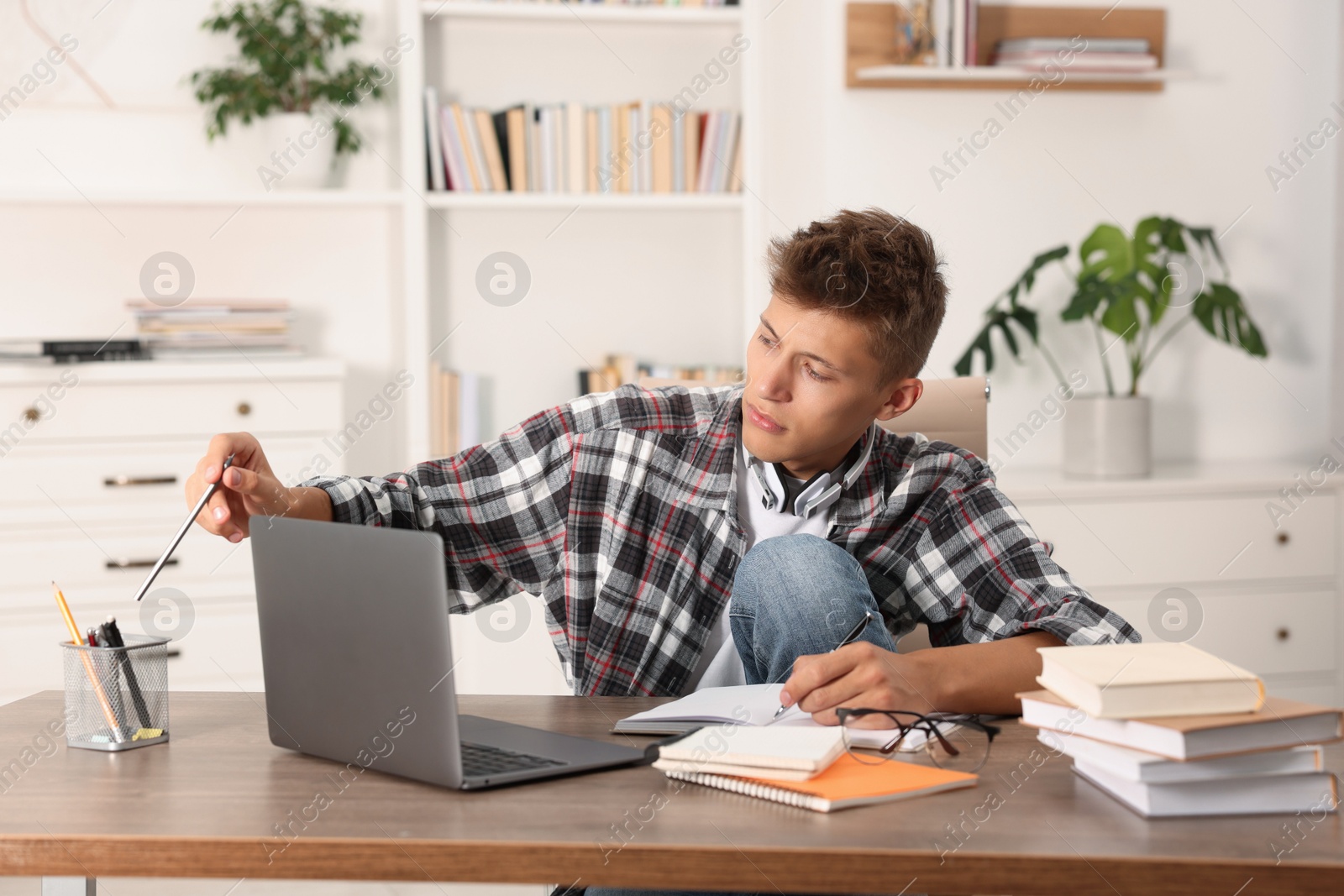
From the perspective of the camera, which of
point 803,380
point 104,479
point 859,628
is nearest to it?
point 859,628

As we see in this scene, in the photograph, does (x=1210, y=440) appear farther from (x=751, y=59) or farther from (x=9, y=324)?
(x=9, y=324)

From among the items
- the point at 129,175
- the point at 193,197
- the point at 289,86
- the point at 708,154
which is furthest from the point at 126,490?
the point at 708,154

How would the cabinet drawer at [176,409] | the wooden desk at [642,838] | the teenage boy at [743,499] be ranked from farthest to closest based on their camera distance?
1. the cabinet drawer at [176,409]
2. the teenage boy at [743,499]
3. the wooden desk at [642,838]

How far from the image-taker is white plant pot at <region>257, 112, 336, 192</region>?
2.85 m

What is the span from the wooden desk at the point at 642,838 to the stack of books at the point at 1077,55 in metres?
2.52

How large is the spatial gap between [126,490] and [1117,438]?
235 cm

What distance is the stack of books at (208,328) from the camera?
2717 millimetres

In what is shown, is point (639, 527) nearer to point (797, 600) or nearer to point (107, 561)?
point (797, 600)

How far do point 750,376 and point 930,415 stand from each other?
46cm

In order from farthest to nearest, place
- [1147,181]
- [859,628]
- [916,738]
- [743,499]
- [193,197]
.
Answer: [1147,181] → [193,197] → [743,499] → [859,628] → [916,738]

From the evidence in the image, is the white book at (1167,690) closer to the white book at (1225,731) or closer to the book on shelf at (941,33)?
the white book at (1225,731)

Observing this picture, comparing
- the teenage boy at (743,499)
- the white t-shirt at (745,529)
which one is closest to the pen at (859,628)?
the teenage boy at (743,499)

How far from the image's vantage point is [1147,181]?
10.6 feet

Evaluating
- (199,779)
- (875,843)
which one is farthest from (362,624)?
(875,843)
